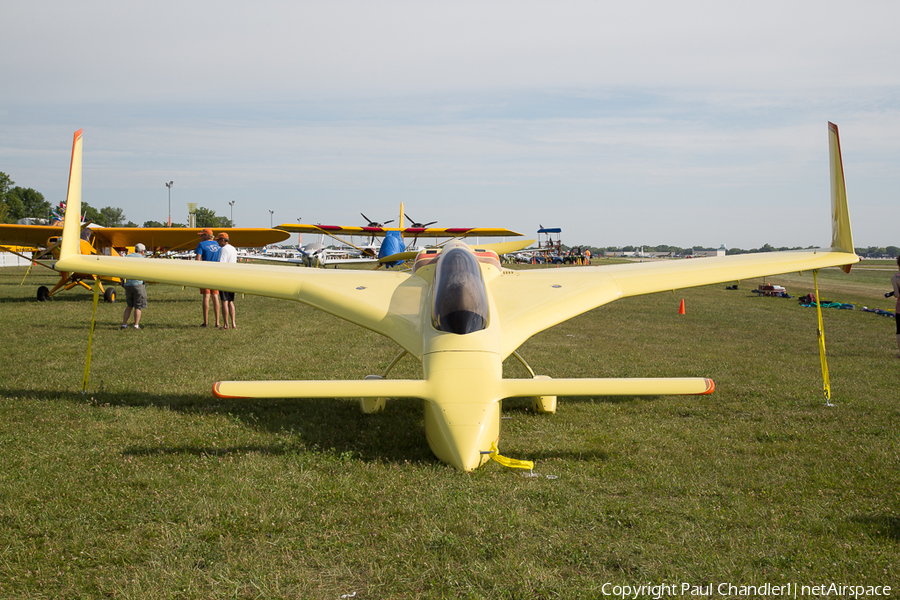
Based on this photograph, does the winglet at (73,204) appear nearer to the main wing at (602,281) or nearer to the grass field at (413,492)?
the grass field at (413,492)

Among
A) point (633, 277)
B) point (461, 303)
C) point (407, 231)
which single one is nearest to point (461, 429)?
point (461, 303)

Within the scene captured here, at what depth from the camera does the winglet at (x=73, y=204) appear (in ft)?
22.0

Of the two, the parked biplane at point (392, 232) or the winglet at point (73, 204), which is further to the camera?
the parked biplane at point (392, 232)

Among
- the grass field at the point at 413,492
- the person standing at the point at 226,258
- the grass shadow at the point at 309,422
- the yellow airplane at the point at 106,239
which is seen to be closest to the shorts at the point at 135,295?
the person standing at the point at 226,258

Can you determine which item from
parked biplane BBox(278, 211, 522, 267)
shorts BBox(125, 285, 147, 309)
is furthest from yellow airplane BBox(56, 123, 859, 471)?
parked biplane BBox(278, 211, 522, 267)

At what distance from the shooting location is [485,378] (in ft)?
15.9

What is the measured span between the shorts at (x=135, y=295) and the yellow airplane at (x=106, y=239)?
6633 mm

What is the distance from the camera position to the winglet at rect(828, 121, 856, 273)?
7500mm

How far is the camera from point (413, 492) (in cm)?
432

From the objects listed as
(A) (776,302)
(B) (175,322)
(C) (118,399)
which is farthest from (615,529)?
(A) (776,302)

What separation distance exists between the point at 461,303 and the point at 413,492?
182cm

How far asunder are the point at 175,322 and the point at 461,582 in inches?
502

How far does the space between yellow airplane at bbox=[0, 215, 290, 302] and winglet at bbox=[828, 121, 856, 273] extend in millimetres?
16602

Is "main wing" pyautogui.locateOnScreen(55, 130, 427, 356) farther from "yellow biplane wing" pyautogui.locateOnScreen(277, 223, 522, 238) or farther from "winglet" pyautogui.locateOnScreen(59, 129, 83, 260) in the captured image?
"yellow biplane wing" pyautogui.locateOnScreen(277, 223, 522, 238)
